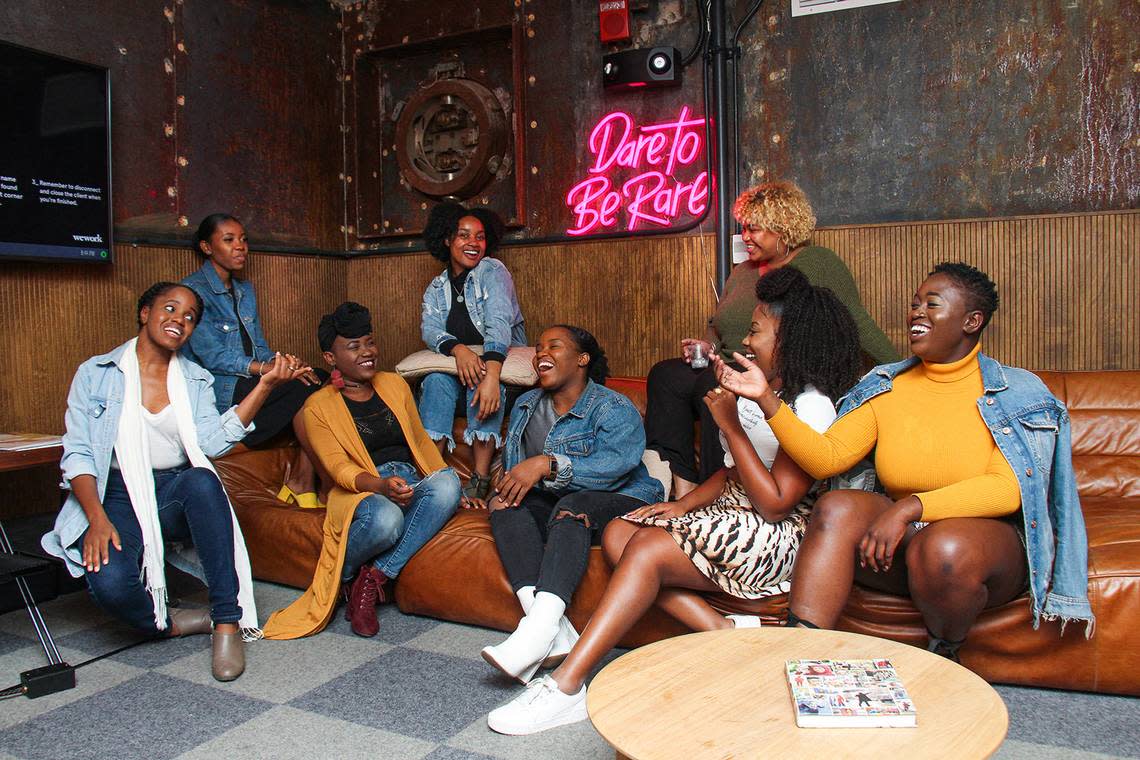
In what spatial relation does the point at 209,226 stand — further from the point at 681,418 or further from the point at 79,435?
the point at 681,418

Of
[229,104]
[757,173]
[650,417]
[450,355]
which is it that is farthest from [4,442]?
[757,173]

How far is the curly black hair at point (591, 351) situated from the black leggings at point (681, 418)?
0.91 ft

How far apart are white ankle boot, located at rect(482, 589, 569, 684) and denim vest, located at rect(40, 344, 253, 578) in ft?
4.11

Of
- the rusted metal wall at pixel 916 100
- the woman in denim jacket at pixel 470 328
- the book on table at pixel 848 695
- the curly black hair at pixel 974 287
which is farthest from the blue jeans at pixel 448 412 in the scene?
the book on table at pixel 848 695

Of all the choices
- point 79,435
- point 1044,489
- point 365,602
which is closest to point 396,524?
point 365,602

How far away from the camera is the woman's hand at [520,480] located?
120 inches

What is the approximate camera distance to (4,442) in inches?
117

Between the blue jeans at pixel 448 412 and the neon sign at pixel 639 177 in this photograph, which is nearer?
the blue jeans at pixel 448 412

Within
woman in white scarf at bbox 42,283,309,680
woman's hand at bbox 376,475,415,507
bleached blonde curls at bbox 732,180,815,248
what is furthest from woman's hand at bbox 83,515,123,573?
bleached blonde curls at bbox 732,180,815,248

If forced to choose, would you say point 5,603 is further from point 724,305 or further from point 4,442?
point 724,305

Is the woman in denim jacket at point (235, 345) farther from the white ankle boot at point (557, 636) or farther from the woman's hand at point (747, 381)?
the woman's hand at point (747, 381)

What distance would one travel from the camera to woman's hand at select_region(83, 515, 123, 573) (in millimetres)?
2760

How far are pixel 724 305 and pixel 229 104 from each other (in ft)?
9.83

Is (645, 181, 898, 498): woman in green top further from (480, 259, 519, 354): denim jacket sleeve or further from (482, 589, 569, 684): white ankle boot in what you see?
(482, 589, 569, 684): white ankle boot
